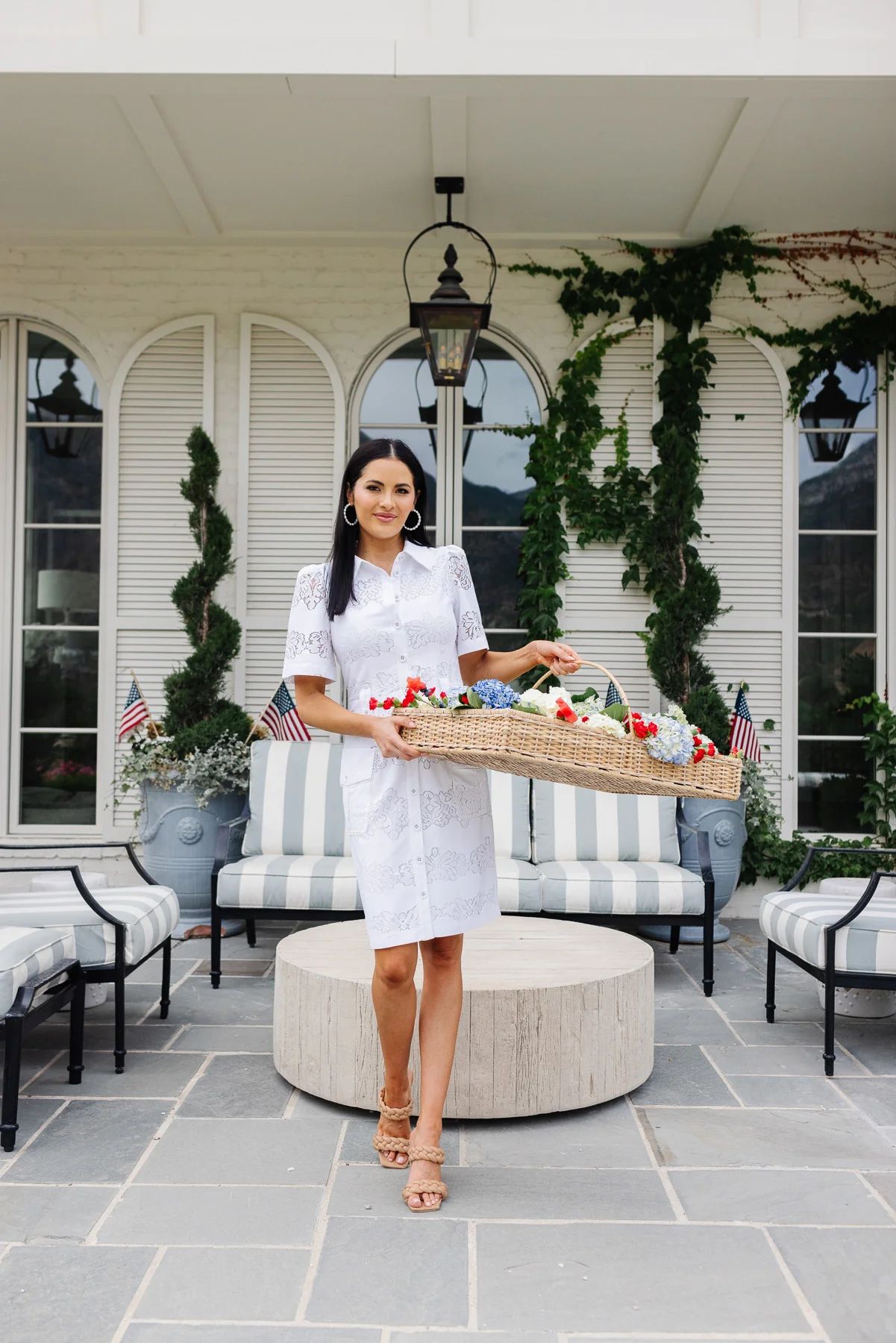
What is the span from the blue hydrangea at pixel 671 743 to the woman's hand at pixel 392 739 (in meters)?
→ 0.62

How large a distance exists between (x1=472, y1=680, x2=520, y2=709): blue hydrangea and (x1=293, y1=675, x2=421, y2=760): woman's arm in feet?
0.67

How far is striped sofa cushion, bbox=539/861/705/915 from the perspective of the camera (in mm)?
4480

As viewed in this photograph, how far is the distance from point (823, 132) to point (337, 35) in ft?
7.36

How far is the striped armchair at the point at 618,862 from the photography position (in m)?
4.48

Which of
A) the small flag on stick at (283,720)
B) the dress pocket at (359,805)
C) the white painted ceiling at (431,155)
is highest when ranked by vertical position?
the white painted ceiling at (431,155)

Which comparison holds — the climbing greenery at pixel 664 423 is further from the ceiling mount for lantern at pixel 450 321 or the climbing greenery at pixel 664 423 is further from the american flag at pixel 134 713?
the american flag at pixel 134 713

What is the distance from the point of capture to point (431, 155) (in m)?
5.16

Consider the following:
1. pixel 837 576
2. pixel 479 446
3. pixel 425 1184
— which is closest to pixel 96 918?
pixel 425 1184

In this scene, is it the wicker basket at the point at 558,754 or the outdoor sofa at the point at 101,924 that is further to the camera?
the outdoor sofa at the point at 101,924

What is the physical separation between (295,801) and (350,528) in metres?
2.55

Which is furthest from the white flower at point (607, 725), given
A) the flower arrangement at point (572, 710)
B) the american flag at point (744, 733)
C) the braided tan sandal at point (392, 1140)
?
the american flag at point (744, 733)

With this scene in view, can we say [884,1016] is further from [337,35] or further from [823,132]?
[337,35]

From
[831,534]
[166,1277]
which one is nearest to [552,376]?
[831,534]

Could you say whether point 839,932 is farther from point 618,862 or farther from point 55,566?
point 55,566
